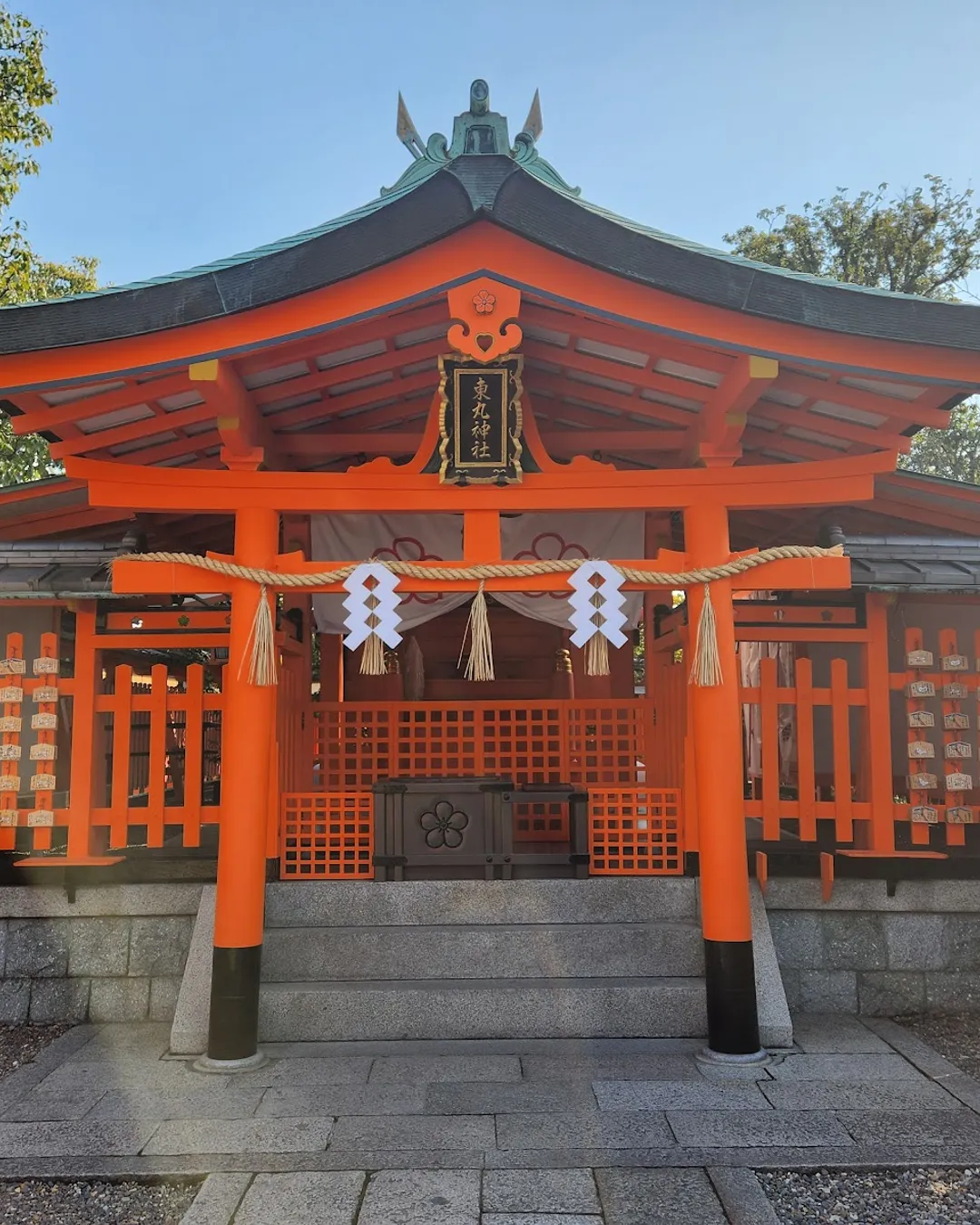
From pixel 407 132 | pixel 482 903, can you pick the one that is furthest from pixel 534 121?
pixel 482 903

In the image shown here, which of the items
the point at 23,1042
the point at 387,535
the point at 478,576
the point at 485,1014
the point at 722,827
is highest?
the point at 387,535

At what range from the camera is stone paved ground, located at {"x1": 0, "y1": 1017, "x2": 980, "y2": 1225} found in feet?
11.8

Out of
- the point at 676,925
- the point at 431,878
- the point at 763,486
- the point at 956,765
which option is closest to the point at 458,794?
the point at 431,878

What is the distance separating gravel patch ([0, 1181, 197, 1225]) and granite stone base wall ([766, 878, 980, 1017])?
3912 mm

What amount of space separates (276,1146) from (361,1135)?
37 cm

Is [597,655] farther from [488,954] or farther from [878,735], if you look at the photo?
[878,735]

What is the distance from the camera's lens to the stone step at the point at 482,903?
6.00m

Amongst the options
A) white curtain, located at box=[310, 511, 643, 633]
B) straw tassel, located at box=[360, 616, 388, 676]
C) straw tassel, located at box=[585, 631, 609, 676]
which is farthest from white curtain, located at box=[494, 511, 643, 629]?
straw tassel, located at box=[360, 616, 388, 676]

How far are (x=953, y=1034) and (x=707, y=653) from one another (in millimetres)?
2863

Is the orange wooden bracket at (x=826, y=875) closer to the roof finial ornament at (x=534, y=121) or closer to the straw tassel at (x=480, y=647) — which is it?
the straw tassel at (x=480, y=647)

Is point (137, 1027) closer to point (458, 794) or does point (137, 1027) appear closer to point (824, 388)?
point (458, 794)

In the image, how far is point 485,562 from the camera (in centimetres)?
525

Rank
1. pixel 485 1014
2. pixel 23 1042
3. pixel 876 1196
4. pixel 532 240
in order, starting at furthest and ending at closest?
1. pixel 23 1042
2. pixel 485 1014
3. pixel 532 240
4. pixel 876 1196

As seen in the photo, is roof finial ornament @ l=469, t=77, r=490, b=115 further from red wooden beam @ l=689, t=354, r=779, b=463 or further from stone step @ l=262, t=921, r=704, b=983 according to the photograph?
stone step @ l=262, t=921, r=704, b=983
